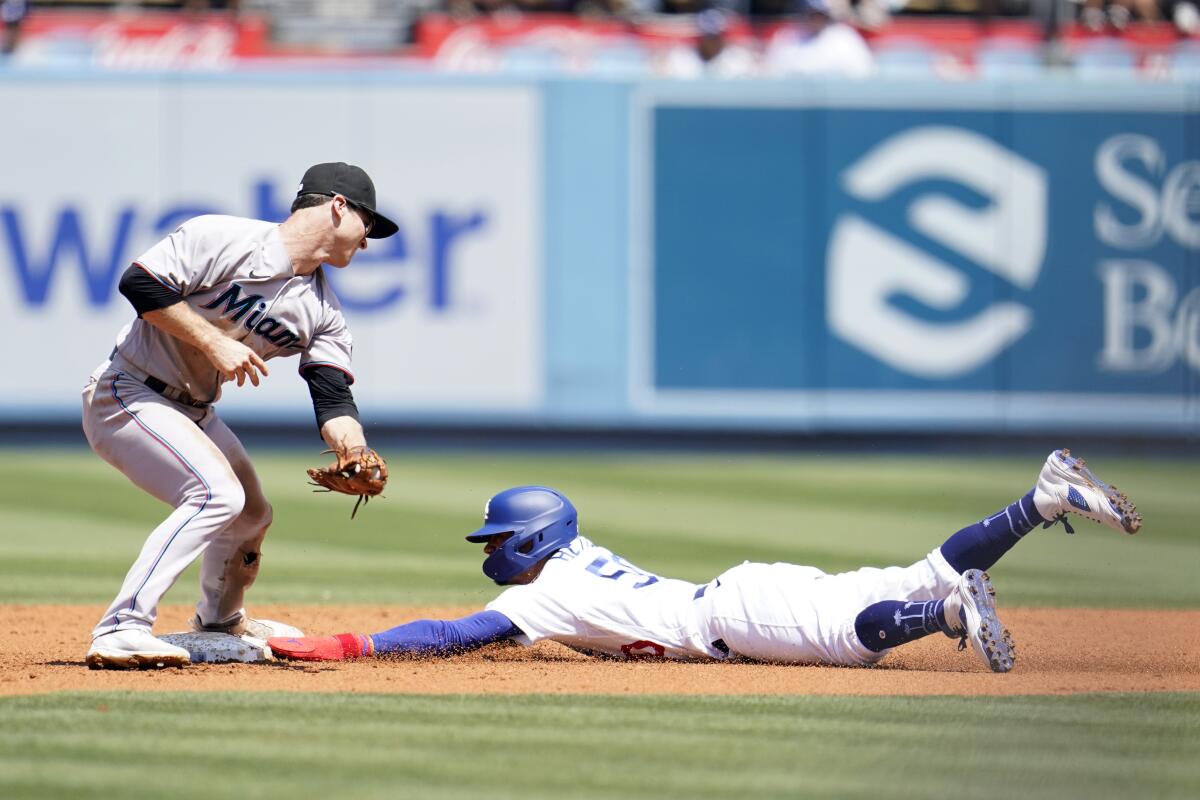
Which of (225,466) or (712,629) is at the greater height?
(225,466)

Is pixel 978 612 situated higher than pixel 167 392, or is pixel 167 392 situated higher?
pixel 167 392

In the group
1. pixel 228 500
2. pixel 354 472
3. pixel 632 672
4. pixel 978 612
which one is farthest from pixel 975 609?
pixel 228 500

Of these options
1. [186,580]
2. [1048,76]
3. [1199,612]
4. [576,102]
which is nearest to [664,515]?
[186,580]

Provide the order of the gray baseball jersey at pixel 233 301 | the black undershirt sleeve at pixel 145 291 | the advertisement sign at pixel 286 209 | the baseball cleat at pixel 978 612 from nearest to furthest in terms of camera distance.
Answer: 1. the baseball cleat at pixel 978 612
2. the black undershirt sleeve at pixel 145 291
3. the gray baseball jersey at pixel 233 301
4. the advertisement sign at pixel 286 209

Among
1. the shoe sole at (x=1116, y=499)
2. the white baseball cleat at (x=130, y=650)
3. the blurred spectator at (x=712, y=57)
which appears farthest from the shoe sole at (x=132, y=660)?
the blurred spectator at (x=712, y=57)

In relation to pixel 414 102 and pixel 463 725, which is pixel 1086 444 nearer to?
pixel 414 102

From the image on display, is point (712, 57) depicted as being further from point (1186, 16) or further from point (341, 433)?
point (341, 433)

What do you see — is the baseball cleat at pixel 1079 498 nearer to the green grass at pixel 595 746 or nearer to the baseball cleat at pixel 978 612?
the baseball cleat at pixel 978 612
